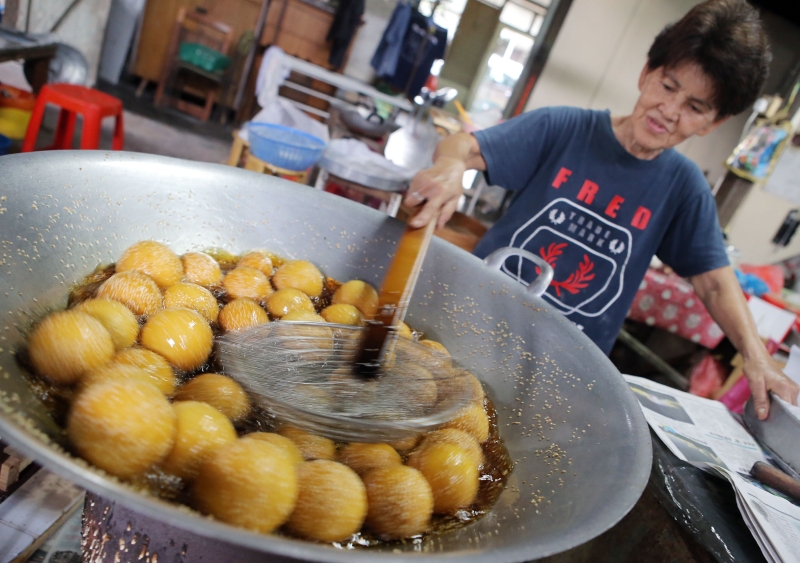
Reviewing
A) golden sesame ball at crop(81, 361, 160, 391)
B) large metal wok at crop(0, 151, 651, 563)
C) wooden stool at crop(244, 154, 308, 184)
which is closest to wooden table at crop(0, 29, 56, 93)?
wooden stool at crop(244, 154, 308, 184)

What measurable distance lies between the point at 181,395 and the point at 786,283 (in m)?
5.84

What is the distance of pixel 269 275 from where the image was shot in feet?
4.41

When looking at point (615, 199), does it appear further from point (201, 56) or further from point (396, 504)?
point (201, 56)

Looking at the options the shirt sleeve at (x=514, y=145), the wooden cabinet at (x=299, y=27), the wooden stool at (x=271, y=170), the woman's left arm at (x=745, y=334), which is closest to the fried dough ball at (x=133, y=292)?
the shirt sleeve at (x=514, y=145)

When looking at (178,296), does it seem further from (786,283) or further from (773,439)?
(786,283)

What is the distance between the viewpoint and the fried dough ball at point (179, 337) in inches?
38.3

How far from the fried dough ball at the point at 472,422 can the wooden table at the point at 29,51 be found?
3.19 meters

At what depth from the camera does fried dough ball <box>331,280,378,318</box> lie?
1.31 meters

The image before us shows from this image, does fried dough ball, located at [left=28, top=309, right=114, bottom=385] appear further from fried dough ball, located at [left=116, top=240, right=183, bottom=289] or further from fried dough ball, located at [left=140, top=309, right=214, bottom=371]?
fried dough ball, located at [left=116, top=240, right=183, bottom=289]

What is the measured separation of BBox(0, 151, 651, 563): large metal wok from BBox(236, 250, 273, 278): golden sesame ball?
9cm

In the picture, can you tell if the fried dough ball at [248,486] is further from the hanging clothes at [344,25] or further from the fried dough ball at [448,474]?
the hanging clothes at [344,25]

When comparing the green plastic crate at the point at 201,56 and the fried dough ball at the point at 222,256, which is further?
the green plastic crate at the point at 201,56

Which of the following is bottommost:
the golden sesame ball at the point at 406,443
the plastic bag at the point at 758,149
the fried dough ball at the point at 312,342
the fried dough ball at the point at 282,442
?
the golden sesame ball at the point at 406,443

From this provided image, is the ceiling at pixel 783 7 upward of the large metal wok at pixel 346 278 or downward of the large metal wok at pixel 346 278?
upward
